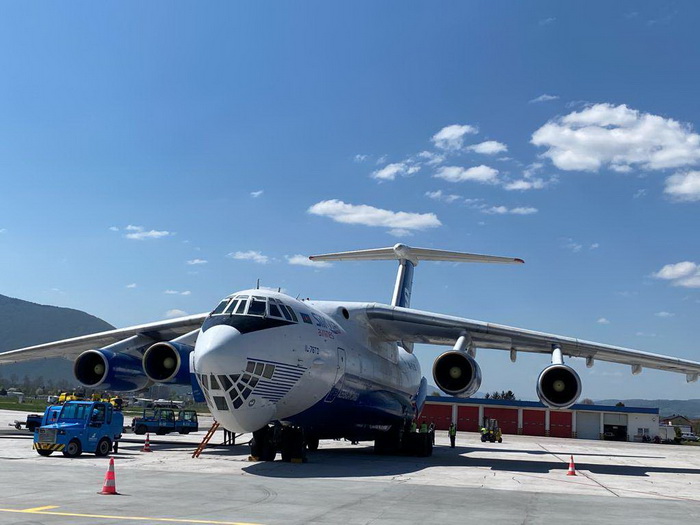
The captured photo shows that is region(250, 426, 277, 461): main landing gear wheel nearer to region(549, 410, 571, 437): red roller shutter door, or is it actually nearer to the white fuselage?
the white fuselage

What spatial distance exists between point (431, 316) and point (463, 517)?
403 inches

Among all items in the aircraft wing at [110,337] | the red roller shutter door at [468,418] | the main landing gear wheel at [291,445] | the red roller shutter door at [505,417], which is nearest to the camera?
the main landing gear wheel at [291,445]

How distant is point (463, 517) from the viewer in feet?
29.3

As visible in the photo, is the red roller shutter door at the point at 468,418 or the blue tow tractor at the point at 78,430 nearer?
the blue tow tractor at the point at 78,430

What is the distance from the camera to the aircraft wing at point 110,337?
2066 cm

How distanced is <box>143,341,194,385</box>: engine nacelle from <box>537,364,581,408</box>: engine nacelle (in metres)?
8.89

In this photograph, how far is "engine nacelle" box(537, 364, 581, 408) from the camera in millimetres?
17156

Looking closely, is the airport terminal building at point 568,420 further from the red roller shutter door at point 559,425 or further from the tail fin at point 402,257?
the tail fin at point 402,257

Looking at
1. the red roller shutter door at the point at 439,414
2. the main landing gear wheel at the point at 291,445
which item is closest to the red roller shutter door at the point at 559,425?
the red roller shutter door at the point at 439,414

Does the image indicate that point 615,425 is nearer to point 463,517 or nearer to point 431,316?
point 431,316

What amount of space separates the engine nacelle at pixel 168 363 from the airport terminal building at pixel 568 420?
115ft

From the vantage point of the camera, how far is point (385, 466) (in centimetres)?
1652

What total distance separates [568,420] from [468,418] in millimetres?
6930

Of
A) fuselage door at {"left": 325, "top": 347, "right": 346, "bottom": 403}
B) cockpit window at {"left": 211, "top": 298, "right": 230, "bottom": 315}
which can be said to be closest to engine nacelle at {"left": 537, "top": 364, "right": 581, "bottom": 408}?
fuselage door at {"left": 325, "top": 347, "right": 346, "bottom": 403}
